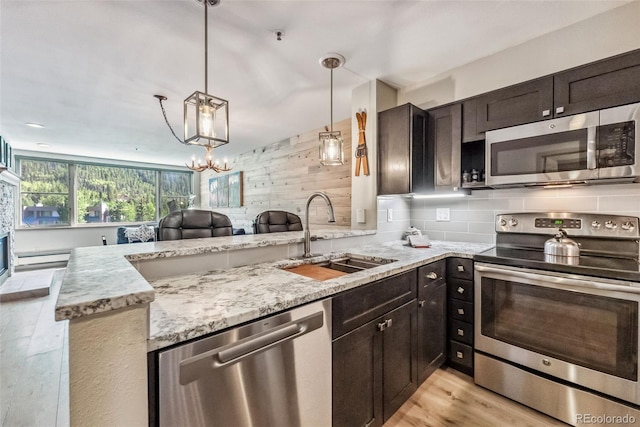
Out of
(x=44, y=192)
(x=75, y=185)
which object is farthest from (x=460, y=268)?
(x=44, y=192)

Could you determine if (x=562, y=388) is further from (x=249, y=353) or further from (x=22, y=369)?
(x=22, y=369)

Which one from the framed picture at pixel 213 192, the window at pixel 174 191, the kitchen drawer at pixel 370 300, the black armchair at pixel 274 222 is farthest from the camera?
the window at pixel 174 191

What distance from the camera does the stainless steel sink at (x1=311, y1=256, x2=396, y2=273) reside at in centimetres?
185

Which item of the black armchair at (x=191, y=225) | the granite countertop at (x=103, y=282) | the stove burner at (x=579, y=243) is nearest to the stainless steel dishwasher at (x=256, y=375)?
the granite countertop at (x=103, y=282)

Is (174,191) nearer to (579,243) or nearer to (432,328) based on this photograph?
(432,328)

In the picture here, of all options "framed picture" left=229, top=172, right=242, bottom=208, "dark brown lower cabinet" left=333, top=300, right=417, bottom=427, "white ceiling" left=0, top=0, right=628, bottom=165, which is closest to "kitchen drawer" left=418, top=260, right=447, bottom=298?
"dark brown lower cabinet" left=333, top=300, right=417, bottom=427

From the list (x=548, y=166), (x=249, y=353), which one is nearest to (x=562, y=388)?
(x=548, y=166)

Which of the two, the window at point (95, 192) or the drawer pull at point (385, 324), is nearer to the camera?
the drawer pull at point (385, 324)

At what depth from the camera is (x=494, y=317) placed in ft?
5.94

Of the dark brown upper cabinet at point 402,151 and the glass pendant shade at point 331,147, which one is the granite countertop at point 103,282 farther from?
the dark brown upper cabinet at point 402,151

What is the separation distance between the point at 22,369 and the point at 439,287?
317 centimetres

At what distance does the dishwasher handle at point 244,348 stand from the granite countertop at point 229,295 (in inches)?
2.4

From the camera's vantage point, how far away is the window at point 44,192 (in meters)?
5.73

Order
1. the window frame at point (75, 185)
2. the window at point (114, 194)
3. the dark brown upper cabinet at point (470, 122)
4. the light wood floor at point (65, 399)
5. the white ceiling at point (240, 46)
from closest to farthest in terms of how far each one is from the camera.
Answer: the light wood floor at point (65, 399) < the white ceiling at point (240, 46) < the dark brown upper cabinet at point (470, 122) < the window frame at point (75, 185) < the window at point (114, 194)
